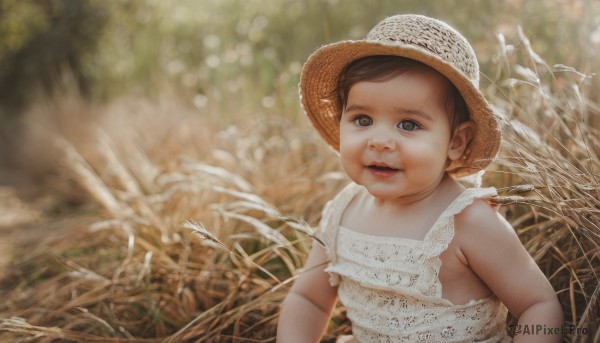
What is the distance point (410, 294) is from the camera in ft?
5.87

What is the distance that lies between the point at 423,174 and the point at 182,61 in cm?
500

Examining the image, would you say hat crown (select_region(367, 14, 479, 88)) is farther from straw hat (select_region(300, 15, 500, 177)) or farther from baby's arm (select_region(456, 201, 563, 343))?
baby's arm (select_region(456, 201, 563, 343))

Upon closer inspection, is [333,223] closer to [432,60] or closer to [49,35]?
[432,60]

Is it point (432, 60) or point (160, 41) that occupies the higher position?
point (432, 60)

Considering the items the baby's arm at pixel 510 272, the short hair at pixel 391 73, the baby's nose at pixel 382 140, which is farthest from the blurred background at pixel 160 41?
the baby's arm at pixel 510 272

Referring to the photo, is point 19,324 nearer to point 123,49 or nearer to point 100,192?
point 100,192

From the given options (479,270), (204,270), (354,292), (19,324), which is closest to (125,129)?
(204,270)

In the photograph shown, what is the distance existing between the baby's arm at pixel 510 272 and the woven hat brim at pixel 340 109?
201 millimetres

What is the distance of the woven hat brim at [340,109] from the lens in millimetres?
1652

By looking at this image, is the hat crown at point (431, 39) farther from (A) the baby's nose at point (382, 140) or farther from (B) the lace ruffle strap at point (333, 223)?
(B) the lace ruffle strap at point (333, 223)

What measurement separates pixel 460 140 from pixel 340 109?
0.42 metres

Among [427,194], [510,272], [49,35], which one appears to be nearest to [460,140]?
[427,194]

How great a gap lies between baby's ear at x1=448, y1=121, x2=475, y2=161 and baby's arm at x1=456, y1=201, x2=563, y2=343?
201mm

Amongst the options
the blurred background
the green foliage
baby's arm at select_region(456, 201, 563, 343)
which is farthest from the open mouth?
the green foliage
